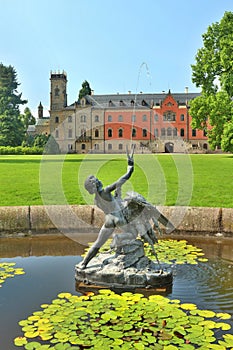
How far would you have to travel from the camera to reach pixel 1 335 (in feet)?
13.8

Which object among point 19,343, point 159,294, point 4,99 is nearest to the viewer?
point 19,343

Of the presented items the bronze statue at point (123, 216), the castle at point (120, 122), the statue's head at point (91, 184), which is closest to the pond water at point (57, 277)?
the bronze statue at point (123, 216)

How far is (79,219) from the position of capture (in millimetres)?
8719

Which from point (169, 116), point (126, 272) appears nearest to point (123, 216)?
point (126, 272)

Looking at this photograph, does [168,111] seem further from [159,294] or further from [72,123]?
[159,294]

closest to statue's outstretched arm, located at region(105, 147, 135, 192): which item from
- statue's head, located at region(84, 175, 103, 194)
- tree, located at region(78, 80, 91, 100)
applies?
statue's head, located at region(84, 175, 103, 194)

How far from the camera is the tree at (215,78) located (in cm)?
2791

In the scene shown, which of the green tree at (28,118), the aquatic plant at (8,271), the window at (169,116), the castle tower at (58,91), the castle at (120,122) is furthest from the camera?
the green tree at (28,118)

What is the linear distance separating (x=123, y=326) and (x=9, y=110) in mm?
52073

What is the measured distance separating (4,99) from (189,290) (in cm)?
5285

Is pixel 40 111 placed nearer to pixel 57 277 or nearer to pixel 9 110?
pixel 9 110

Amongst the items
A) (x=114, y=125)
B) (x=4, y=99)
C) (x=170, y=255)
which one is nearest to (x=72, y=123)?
(x=114, y=125)

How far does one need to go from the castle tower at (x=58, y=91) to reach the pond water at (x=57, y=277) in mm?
76916

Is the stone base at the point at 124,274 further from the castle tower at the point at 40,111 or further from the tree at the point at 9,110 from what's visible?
the castle tower at the point at 40,111
